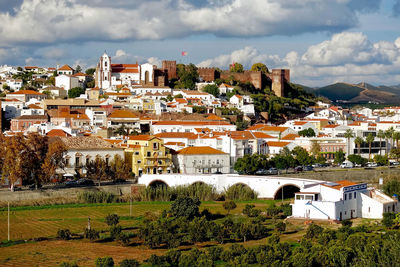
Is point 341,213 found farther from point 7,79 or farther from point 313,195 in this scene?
point 7,79

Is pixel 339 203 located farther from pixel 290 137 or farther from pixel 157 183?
pixel 290 137

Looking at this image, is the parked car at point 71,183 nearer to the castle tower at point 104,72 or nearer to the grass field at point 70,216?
the grass field at point 70,216

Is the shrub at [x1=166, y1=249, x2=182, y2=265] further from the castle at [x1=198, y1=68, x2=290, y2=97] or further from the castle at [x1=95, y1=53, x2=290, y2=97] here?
the castle at [x1=198, y1=68, x2=290, y2=97]

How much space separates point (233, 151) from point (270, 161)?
3.60m

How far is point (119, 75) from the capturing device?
4122 inches

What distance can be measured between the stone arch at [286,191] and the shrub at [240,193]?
164 centimetres

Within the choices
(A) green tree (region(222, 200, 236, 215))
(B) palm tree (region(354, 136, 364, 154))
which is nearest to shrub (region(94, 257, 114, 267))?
(A) green tree (region(222, 200, 236, 215))

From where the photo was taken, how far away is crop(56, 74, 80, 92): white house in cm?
9881

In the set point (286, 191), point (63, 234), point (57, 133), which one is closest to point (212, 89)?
point (57, 133)

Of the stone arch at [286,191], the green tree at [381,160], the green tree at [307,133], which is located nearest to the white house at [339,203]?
the stone arch at [286,191]

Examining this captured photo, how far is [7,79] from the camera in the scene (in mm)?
105188

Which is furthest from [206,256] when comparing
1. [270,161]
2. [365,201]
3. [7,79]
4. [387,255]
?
[7,79]

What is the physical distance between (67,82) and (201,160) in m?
45.9

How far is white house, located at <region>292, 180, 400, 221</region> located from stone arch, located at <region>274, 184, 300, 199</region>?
417 centimetres
